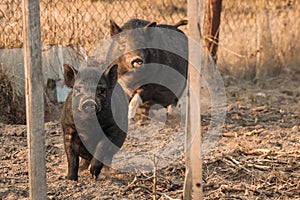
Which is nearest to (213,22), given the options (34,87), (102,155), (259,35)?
(259,35)

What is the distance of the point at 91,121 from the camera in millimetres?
4875

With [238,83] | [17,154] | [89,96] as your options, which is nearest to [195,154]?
[89,96]

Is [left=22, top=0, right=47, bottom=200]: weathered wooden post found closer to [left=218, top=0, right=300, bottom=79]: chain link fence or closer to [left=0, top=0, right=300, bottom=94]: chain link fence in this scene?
[left=0, top=0, right=300, bottom=94]: chain link fence

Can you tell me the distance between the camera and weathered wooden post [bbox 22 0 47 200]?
3277 mm

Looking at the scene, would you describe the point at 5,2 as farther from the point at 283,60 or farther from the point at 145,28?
the point at 283,60

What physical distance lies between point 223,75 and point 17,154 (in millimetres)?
5149

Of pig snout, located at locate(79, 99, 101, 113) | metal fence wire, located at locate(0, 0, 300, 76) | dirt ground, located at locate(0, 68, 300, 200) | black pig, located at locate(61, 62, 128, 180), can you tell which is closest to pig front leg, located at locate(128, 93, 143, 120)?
dirt ground, located at locate(0, 68, 300, 200)

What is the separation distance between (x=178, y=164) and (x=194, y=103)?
2.02 m

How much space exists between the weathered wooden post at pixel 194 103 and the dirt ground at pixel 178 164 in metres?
0.61

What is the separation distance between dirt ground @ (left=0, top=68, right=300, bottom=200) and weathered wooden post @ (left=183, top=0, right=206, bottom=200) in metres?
0.61

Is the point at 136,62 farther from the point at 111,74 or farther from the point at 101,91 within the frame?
the point at 101,91

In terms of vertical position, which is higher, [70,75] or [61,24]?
[61,24]

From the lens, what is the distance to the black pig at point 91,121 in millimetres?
4777

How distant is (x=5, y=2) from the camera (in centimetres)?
705
